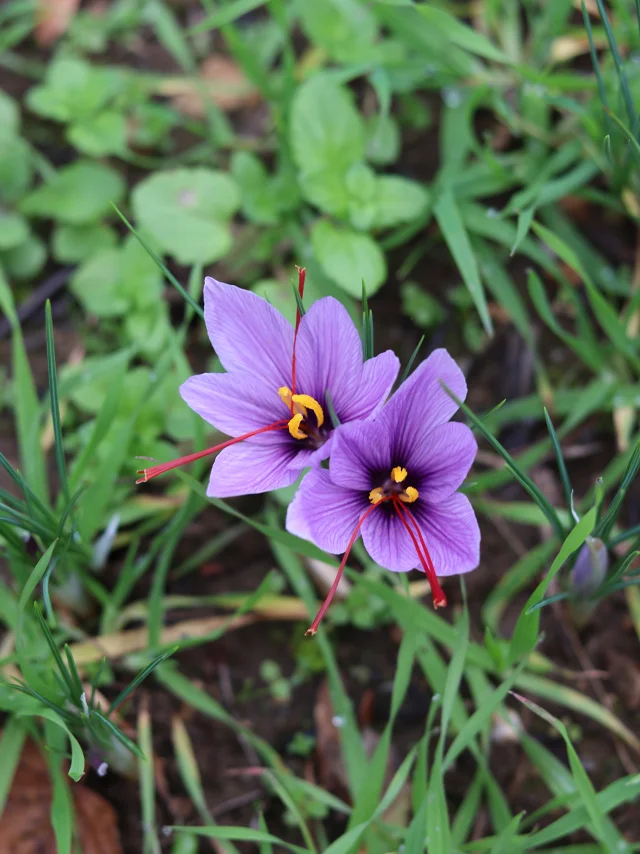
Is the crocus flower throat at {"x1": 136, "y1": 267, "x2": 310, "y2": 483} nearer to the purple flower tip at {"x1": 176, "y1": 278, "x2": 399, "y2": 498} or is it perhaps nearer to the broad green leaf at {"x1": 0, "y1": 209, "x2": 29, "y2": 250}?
the purple flower tip at {"x1": 176, "y1": 278, "x2": 399, "y2": 498}

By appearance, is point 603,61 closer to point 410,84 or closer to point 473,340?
point 410,84

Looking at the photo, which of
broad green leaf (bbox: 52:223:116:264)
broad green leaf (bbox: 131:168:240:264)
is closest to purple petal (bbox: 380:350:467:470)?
broad green leaf (bbox: 131:168:240:264)

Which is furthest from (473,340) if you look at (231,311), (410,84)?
(231,311)

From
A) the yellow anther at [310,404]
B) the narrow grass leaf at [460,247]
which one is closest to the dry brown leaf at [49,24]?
the narrow grass leaf at [460,247]

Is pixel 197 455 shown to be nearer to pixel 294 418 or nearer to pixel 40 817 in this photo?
pixel 294 418

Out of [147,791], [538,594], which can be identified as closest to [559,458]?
[538,594]

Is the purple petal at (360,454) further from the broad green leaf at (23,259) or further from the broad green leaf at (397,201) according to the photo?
the broad green leaf at (23,259)
